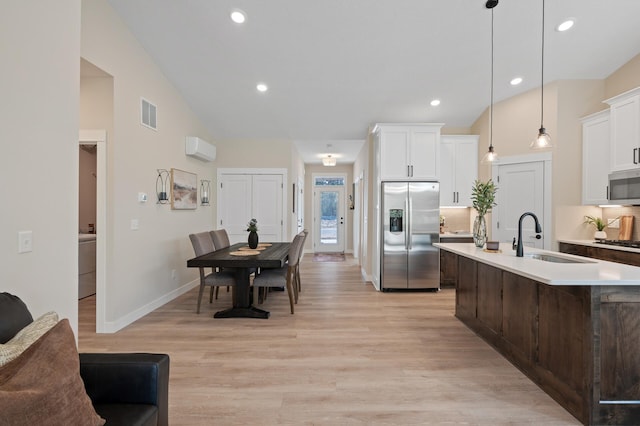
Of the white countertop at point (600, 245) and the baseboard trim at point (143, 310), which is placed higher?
the white countertop at point (600, 245)

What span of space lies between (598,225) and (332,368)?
4206 millimetres

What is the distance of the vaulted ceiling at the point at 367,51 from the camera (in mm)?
3250

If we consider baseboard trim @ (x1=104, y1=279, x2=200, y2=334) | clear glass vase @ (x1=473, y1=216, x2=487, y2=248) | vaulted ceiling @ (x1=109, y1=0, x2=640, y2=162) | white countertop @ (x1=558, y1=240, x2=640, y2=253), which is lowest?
baseboard trim @ (x1=104, y1=279, x2=200, y2=334)

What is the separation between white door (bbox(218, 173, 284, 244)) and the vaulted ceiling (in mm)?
1176

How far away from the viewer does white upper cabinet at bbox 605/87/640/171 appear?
356cm

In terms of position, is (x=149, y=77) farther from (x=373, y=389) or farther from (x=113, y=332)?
(x=373, y=389)

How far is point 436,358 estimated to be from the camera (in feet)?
8.96

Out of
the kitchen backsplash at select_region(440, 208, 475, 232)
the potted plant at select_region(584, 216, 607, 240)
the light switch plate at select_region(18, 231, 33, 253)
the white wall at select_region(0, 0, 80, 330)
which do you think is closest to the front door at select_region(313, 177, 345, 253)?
the kitchen backsplash at select_region(440, 208, 475, 232)

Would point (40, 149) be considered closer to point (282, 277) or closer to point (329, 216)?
point (282, 277)

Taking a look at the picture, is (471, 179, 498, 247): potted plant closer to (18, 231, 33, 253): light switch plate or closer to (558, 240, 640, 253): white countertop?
(558, 240, 640, 253): white countertop

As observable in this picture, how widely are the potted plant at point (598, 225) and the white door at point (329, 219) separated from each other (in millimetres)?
5784

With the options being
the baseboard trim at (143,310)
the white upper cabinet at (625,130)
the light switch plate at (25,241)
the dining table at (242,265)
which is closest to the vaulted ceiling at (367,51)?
the white upper cabinet at (625,130)

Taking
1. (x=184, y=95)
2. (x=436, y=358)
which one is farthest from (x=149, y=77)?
(x=436, y=358)

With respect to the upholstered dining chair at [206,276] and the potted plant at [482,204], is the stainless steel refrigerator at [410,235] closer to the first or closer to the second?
the potted plant at [482,204]
